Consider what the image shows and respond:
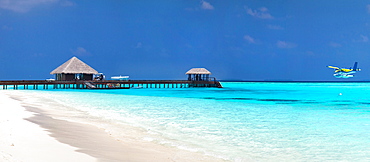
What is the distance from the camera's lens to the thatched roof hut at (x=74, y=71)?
47269 mm

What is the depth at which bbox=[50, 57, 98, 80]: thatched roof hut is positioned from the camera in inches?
1861

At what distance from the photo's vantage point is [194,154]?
20.3ft

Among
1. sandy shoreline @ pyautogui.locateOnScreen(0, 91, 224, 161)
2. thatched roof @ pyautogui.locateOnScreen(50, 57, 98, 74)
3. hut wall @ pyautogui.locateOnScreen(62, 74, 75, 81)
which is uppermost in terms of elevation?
thatched roof @ pyautogui.locateOnScreen(50, 57, 98, 74)

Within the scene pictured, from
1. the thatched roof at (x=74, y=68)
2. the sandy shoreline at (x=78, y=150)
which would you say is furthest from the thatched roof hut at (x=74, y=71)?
the sandy shoreline at (x=78, y=150)

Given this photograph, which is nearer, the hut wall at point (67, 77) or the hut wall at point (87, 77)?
the hut wall at point (67, 77)

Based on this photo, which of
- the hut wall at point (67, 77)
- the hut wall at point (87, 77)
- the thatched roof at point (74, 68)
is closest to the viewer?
the thatched roof at point (74, 68)

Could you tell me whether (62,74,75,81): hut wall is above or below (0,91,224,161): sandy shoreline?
above

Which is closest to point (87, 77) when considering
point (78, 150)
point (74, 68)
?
point (74, 68)

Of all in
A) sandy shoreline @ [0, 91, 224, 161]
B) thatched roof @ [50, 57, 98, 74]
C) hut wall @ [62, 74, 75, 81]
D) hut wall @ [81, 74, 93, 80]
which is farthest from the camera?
hut wall @ [81, 74, 93, 80]

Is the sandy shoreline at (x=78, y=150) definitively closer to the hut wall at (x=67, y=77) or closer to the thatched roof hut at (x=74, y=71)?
the thatched roof hut at (x=74, y=71)

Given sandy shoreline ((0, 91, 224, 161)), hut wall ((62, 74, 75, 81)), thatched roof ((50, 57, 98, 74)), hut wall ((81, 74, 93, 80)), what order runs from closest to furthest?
sandy shoreline ((0, 91, 224, 161)) → thatched roof ((50, 57, 98, 74)) → hut wall ((62, 74, 75, 81)) → hut wall ((81, 74, 93, 80))

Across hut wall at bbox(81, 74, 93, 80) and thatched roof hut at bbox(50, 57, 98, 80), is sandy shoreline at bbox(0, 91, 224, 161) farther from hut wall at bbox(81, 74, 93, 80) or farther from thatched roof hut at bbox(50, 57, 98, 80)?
hut wall at bbox(81, 74, 93, 80)

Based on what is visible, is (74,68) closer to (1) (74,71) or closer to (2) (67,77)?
(1) (74,71)

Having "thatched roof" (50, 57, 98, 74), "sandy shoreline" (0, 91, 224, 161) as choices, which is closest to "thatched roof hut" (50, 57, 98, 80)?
"thatched roof" (50, 57, 98, 74)
